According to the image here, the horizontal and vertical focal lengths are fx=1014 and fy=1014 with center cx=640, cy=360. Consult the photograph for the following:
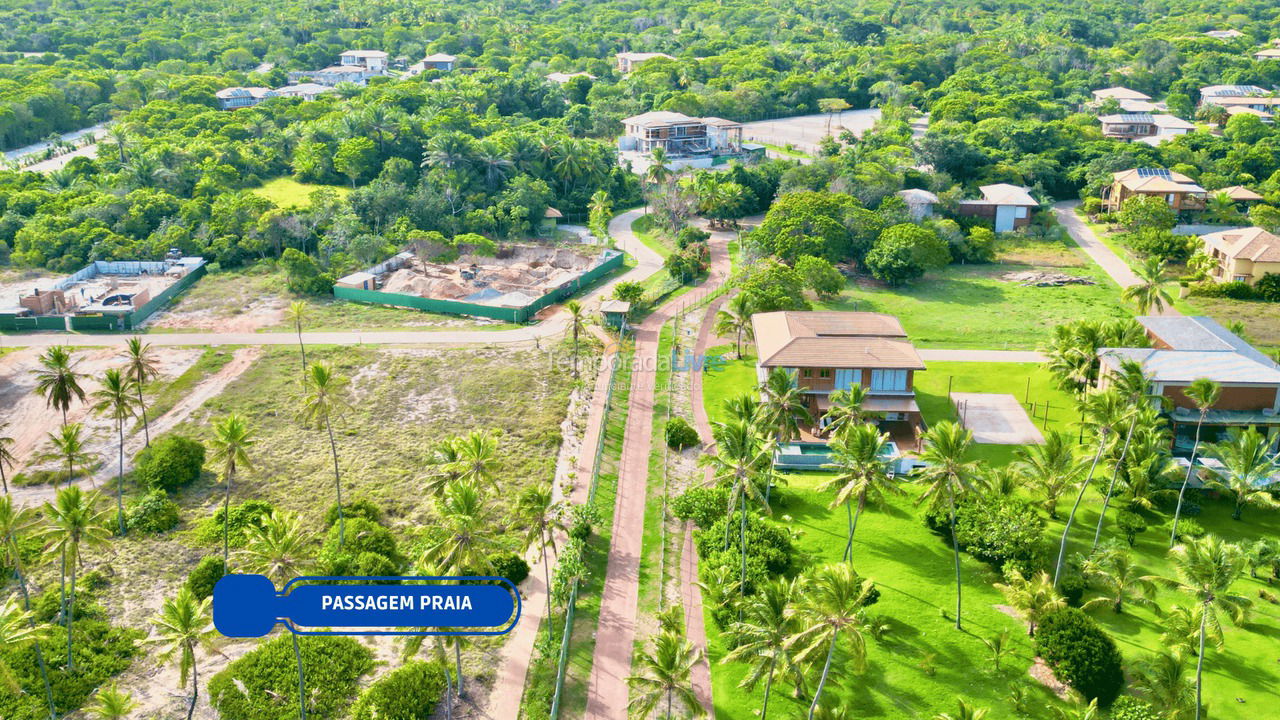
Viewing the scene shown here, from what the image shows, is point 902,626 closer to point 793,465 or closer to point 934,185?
point 793,465

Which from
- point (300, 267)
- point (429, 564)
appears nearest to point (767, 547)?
point (429, 564)

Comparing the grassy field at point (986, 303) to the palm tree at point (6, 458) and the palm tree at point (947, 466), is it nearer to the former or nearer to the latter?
the palm tree at point (947, 466)

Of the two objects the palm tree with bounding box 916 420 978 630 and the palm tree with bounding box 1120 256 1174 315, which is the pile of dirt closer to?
the palm tree with bounding box 1120 256 1174 315

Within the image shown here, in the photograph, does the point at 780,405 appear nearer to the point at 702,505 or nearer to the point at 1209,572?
the point at 702,505

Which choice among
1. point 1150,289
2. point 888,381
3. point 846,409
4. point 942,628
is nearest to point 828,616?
point 942,628

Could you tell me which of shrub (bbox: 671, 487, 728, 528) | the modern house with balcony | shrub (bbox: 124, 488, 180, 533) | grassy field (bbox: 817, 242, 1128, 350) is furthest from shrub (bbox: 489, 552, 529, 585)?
grassy field (bbox: 817, 242, 1128, 350)

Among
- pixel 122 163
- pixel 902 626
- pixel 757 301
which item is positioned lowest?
pixel 902 626

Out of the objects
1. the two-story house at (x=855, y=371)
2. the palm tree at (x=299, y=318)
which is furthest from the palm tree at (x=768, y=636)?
the palm tree at (x=299, y=318)
